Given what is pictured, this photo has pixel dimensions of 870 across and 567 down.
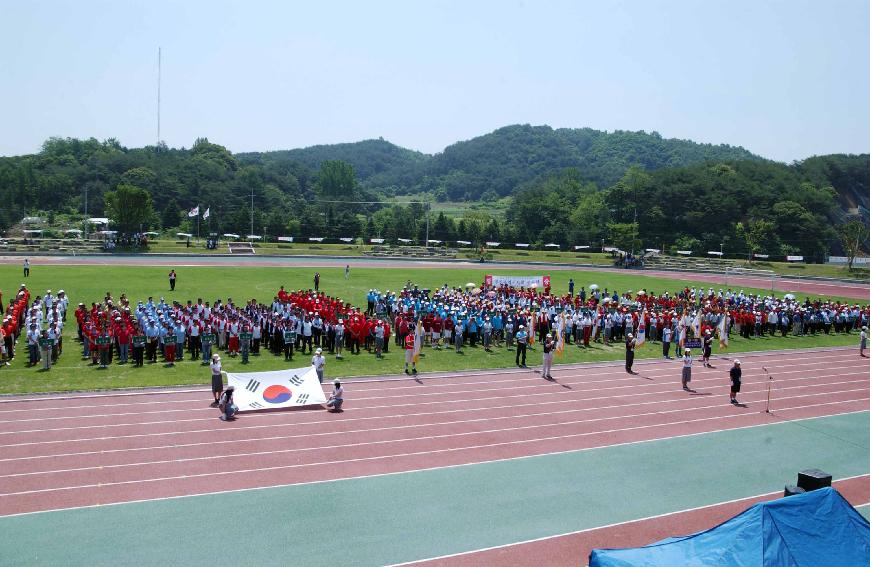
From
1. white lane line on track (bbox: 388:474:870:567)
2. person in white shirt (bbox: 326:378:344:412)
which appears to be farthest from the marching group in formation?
white lane line on track (bbox: 388:474:870:567)

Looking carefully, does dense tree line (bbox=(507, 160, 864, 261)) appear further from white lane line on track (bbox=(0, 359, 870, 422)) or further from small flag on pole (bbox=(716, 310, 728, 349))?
white lane line on track (bbox=(0, 359, 870, 422))

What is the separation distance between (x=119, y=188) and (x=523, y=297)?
164 ft

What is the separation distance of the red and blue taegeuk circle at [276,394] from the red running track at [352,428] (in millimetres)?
559

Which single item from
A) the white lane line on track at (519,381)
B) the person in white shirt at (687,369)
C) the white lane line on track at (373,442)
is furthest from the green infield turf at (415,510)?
the white lane line on track at (519,381)

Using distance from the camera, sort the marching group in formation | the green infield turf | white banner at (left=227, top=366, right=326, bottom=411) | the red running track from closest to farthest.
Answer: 1. the green infield turf
2. the red running track
3. white banner at (left=227, top=366, right=326, bottom=411)
4. the marching group in formation

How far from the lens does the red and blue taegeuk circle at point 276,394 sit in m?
17.7

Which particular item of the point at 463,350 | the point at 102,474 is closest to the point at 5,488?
the point at 102,474

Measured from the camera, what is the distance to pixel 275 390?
18.0 metres

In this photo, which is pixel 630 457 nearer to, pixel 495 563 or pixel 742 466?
pixel 742 466

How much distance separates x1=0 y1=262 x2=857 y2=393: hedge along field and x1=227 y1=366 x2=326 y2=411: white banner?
289 cm

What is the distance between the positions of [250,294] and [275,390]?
813 inches

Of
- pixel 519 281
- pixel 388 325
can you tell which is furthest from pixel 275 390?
pixel 519 281

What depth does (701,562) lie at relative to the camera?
25.4 ft

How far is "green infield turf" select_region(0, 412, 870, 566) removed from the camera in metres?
10.5
